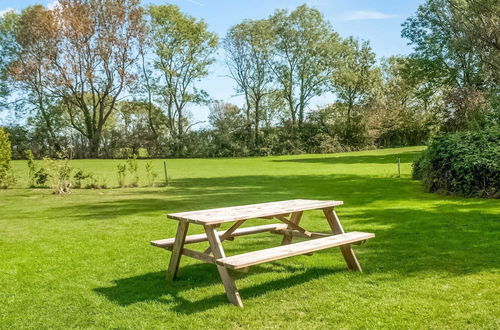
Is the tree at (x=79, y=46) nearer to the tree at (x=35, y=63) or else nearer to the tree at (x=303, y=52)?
the tree at (x=35, y=63)

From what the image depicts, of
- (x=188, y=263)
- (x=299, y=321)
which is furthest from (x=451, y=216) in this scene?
(x=299, y=321)

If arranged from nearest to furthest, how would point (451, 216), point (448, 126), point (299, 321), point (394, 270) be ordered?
1. point (299, 321)
2. point (394, 270)
3. point (451, 216)
4. point (448, 126)

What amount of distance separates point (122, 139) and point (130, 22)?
1034 centimetres

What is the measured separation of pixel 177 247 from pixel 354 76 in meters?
42.9

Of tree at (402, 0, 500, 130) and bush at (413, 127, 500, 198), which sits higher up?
tree at (402, 0, 500, 130)

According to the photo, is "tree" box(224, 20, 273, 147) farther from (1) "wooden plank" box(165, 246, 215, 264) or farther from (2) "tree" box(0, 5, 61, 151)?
(1) "wooden plank" box(165, 246, 215, 264)

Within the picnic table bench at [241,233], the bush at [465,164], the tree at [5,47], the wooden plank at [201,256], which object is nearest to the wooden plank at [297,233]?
the picnic table bench at [241,233]

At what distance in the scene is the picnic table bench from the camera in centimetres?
464

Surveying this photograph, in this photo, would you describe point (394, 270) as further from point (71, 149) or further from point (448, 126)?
point (71, 149)

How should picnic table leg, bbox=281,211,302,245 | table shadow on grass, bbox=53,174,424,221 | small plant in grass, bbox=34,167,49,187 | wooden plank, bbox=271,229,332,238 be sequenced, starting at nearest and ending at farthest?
wooden plank, bbox=271,229,332,238 → picnic table leg, bbox=281,211,302,245 → table shadow on grass, bbox=53,174,424,221 → small plant in grass, bbox=34,167,49,187

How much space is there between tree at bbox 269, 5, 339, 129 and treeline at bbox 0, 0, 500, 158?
10cm

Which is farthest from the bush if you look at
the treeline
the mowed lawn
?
the treeline

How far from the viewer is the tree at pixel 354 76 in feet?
151

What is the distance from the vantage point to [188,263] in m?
6.36
